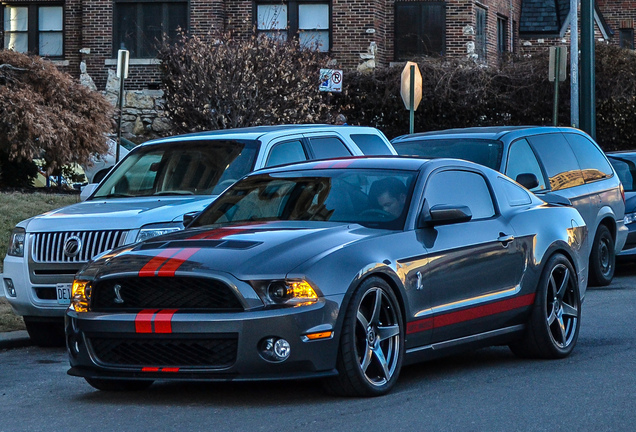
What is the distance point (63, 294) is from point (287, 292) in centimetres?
325

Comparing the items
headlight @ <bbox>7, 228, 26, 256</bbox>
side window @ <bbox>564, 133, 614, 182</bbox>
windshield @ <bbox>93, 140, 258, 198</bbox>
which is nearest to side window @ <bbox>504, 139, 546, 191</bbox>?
side window @ <bbox>564, 133, 614, 182</bbox>

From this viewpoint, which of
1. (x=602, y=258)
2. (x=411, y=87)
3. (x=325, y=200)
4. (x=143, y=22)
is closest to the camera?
(x=325, y=200)

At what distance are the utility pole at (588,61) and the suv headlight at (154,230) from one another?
40.3 feet

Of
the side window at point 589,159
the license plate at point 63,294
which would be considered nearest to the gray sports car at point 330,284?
the license plate at point 63,294

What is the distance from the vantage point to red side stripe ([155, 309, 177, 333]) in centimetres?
630

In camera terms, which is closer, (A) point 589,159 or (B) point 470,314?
(B) point 470,314

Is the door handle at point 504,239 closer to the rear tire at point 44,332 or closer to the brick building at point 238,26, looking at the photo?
the rear tire at point 44,332

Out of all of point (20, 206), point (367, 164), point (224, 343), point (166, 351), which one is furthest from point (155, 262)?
point (20, 206)

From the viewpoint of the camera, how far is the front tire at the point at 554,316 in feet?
26.3

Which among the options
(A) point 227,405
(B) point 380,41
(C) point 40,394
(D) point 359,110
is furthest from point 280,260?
(B) point 380,41

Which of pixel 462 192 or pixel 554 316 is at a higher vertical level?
pixel 462 192

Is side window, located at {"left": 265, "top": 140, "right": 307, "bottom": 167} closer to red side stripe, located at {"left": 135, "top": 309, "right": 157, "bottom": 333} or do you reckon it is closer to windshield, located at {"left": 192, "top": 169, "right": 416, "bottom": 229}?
windshield, located at {"left": 192, "top": 169, "right": 416, "bottom": 229}

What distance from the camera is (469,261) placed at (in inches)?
293

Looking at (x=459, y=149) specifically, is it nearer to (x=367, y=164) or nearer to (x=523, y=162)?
(x=523, y=162)
